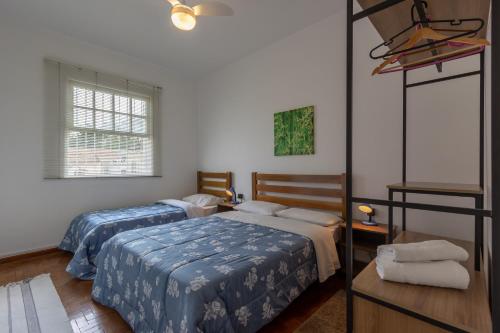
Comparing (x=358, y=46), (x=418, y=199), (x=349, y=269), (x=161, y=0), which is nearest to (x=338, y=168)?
(x=418, y=199)

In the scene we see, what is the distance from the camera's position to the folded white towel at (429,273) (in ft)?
3.01

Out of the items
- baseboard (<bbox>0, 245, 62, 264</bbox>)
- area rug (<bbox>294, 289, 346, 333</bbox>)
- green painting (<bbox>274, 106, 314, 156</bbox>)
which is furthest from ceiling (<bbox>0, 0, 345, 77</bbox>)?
area rug (<bbox>294, 289, 346, 333</bbox>)

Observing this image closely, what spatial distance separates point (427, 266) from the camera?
3.18 ft

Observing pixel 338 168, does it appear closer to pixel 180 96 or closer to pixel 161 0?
pixel 161 0

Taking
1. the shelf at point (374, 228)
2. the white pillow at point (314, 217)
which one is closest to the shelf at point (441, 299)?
the shelf at point (374, 228)

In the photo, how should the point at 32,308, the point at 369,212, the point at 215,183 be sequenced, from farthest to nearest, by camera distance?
the point at 215,183 < the point at 369,212 < the point at 32,308

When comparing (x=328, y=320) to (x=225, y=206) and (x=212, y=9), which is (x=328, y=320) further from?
(x=212, y=9)

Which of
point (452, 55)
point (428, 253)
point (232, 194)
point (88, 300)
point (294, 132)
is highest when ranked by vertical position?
point (452, 55)

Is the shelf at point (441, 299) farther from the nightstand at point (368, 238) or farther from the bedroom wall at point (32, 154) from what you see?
the bedroom wall at point (32, 154)

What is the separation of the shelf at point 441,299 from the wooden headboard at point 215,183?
124 inches

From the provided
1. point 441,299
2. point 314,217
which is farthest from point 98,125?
point 441,299

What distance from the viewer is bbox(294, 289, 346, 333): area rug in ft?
5.62

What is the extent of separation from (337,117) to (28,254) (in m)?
4.19

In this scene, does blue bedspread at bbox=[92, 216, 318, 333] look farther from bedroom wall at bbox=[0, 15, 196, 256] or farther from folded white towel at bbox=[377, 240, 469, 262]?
bedroom wall at bbox=[0, 15, 196, 256]
